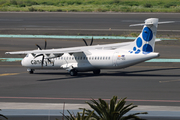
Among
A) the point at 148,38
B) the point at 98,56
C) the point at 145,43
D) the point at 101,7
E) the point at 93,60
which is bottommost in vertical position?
the point at 93,60

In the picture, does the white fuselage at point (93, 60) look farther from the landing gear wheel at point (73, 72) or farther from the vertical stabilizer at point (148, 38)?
the vertical stabilizer at point (148, 38)

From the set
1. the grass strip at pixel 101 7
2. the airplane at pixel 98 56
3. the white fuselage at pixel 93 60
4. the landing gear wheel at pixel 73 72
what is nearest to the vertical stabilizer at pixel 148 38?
the airplane at pixel 98 56

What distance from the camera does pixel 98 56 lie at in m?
32.2

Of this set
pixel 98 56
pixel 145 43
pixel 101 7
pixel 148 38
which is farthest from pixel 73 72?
pixel 101 7

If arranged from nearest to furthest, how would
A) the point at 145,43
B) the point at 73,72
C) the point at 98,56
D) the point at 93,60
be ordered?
the point at 145,43 → the point at 98,56 → the point at 93,60 → the point at 73,72

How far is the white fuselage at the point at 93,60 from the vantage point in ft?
99.8

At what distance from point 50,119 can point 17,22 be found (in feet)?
190

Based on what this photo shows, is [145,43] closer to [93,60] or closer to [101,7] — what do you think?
[93,60]

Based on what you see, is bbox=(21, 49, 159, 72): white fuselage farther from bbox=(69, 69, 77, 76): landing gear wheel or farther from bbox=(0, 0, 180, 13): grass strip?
bbox=(0, 0, 180, 13): grass strip

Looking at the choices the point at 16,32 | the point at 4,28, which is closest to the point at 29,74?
the point at 16,32

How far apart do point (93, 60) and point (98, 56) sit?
70 cm

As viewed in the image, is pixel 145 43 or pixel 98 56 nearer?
pixel 145 43

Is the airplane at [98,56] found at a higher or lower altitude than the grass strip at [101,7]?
lower

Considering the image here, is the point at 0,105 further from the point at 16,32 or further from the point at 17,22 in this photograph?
the point at 17,22
